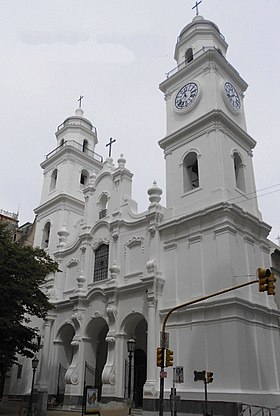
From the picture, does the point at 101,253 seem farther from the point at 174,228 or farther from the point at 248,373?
the point at 248,373

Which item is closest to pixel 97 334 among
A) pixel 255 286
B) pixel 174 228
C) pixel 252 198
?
pixel 174 228

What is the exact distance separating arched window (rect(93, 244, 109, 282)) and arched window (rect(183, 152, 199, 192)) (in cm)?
751

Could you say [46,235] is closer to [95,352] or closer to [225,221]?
[95,352]

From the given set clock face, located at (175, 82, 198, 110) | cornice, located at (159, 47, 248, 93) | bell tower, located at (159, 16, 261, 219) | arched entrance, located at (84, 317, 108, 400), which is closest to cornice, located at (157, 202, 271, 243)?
bell tower, located at (159, 16, 261, 219)

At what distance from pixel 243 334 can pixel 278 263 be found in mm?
10174

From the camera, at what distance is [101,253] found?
30750 millimetres

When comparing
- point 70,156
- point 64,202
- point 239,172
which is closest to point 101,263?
point 64,202

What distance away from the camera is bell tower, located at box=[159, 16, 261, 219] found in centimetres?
2545

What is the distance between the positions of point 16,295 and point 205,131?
1492cm

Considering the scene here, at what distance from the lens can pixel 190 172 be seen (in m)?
28.2

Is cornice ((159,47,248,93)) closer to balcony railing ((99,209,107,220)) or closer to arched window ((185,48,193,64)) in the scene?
arched window ((185,48,193,64))

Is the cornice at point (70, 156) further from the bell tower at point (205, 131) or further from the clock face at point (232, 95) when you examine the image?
the clock face at point (232, 95)

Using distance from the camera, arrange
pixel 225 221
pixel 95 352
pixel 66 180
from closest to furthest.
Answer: pixel 225 221 < pixel 95 352 < pixel 66 180

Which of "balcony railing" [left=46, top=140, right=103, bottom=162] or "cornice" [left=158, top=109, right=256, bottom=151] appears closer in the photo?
"cornice" [left=158, top=109, right=256, bottom=151]
